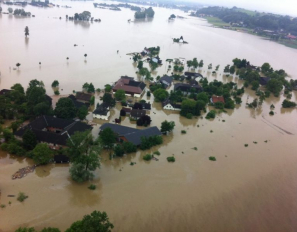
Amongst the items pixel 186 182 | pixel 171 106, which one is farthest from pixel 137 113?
pixel 186 182

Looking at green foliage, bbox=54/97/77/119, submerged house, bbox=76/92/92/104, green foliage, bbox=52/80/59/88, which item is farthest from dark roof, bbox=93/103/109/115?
green foliage, bbox=52/80/59/88

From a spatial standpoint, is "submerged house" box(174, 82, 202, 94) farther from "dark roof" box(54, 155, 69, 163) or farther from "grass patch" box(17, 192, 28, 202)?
"grass patch" box(17, 192, 28, 202)

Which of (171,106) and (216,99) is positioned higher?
(216,99)

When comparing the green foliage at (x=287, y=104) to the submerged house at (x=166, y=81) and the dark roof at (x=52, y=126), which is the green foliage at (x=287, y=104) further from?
the dark roof at (x=52, y=126)

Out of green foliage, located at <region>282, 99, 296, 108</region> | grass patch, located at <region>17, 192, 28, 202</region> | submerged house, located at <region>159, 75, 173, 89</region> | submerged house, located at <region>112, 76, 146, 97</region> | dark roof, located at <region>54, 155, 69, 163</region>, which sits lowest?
grass patch, located at <region>17, 192, 28, 202</region>

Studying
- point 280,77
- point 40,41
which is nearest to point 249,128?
point 280,77

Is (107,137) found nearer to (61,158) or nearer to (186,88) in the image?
(61,158)
